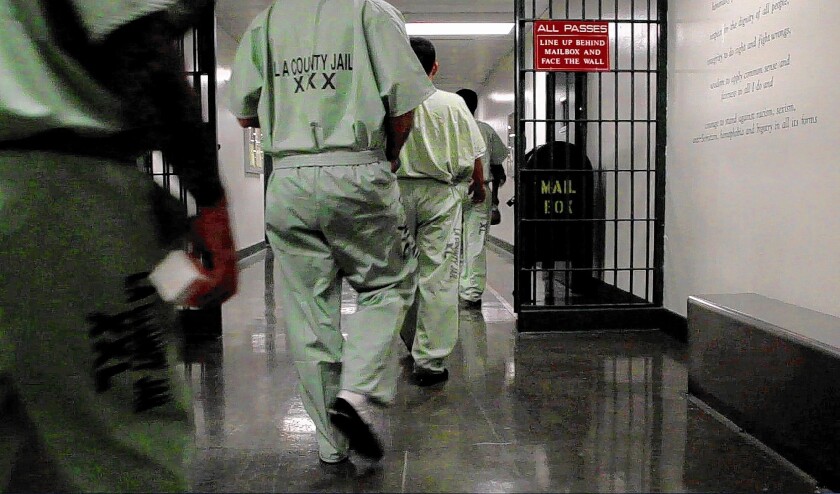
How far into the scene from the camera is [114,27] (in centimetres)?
103

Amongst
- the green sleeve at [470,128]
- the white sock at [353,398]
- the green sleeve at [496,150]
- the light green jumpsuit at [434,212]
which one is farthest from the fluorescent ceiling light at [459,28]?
the white sock at [353,398]

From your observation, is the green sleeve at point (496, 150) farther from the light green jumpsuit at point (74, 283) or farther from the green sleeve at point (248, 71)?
the light green jumpsuit at point (74, 283)

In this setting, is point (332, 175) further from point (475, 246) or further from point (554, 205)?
point (475, 246)

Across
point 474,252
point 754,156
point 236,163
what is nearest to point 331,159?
point 754,156

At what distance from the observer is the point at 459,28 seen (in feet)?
28.3

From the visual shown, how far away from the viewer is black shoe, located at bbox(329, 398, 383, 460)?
2092 millimetres

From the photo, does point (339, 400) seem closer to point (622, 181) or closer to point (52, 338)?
point (52, 338)

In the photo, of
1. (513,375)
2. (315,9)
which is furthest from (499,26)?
(315,9)


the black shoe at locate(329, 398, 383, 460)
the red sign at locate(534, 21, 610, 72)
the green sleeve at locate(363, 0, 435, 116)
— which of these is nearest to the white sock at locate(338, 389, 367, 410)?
the black shoe at locate(329, 398, 383, 460)

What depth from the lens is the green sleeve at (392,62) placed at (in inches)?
83.8

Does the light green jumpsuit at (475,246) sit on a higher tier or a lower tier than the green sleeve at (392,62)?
lower

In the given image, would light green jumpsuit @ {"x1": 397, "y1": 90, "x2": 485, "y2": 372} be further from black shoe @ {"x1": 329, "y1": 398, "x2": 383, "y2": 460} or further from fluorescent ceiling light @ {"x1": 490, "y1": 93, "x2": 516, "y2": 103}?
fluorescent ceiling light @ {"x1": 490, "y1": 93, "x2": 516, "y2": 103}

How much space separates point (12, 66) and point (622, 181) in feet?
15.4

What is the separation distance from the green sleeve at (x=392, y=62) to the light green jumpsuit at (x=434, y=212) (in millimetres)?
954
